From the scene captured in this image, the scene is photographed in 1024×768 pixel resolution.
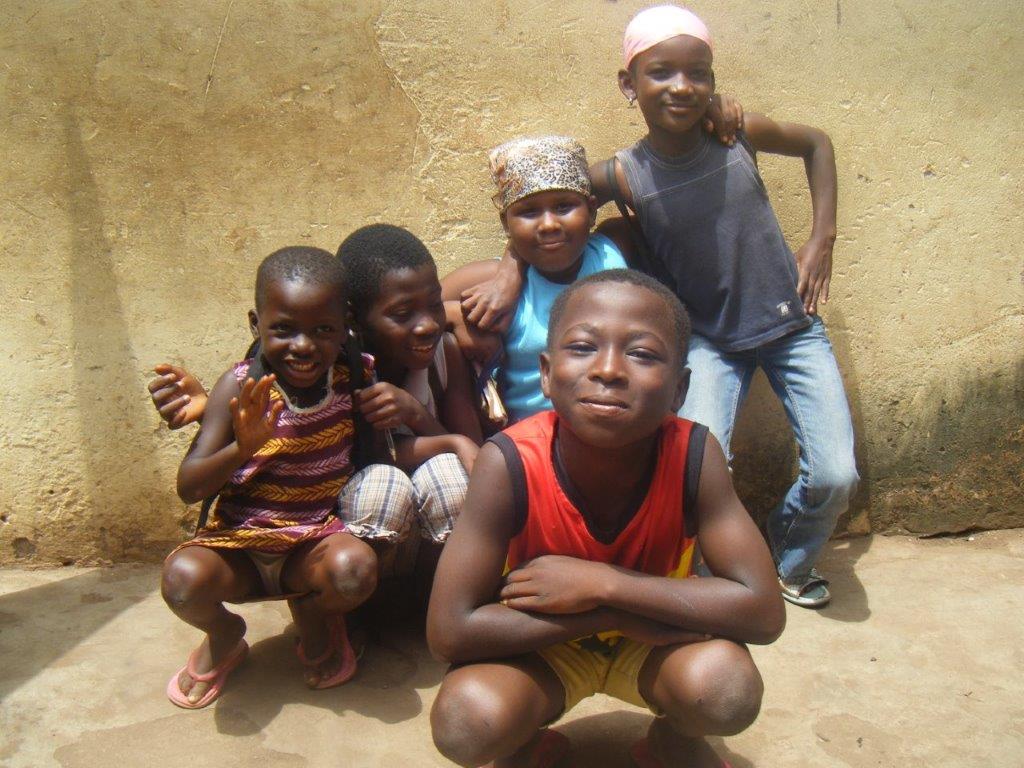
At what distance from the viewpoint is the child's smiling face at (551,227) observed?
2844 mm

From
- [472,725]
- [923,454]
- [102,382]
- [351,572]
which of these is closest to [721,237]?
[923,454]

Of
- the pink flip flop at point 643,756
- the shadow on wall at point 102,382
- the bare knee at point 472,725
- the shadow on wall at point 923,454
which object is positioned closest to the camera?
the bare knee at point 472,725

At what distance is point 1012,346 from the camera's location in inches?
140

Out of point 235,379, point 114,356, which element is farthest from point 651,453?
point 114,356

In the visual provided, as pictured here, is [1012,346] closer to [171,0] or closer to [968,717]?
[968,717]

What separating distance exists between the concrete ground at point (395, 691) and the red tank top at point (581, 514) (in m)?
0.53

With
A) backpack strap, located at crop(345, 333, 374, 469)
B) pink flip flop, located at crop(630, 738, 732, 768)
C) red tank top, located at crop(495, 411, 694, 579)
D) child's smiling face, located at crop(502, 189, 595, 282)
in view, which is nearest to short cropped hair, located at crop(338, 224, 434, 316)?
backpack strap, located at crop(345, 333, 374, 469)

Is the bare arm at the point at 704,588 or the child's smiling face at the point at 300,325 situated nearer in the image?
the bare arm at the point at 704,588

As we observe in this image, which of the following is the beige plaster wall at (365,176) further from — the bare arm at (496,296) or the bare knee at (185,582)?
the bare knee at (185,582)

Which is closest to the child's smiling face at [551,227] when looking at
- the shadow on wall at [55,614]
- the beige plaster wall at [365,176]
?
the beige plaster wall at [365,176]

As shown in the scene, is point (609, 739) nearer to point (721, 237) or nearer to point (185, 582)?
point (185, 582)

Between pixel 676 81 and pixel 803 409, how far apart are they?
1.05 m

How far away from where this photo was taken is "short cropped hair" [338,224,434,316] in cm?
Result: 269

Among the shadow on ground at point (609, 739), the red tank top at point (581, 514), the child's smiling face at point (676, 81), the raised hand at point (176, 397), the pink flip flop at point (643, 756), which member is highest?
the child's smiling face at point (676, 81)
